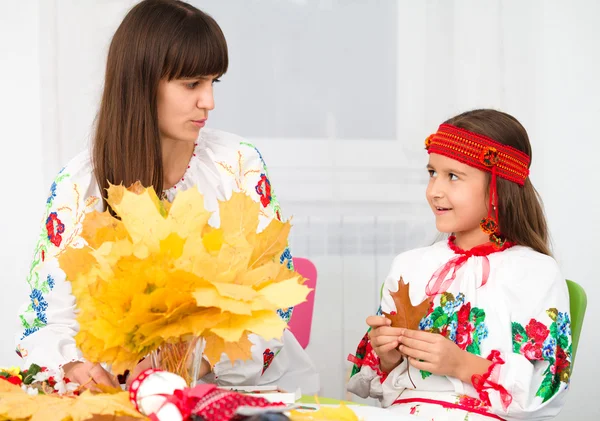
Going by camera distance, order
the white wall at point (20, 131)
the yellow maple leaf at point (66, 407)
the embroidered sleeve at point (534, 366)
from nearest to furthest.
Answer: the yellow maple leaf at point (66, 407)
the embroidered sleeve at point (534, 366)
the white wall at point (20, 131)

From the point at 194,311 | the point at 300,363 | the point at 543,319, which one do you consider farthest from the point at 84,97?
the point at 194,311

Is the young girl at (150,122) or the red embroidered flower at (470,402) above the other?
the young girl at (150,122)

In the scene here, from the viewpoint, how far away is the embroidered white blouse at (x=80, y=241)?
1.48m

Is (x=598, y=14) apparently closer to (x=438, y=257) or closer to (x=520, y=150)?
(x=520, y=150)

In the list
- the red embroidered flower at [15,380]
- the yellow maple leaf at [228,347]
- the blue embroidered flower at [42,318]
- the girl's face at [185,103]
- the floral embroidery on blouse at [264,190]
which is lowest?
the blue embroidered flower at [42,318]

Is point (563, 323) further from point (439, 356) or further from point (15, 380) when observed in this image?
point (15, 380)

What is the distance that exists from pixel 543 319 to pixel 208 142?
37.8 inches

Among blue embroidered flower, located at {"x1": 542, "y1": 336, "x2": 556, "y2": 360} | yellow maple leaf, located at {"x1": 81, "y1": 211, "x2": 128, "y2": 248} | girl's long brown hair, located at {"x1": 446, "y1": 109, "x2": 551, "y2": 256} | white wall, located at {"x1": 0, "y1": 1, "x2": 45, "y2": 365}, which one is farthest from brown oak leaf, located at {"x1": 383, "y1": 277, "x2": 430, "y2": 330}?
white wall, located at {"x1": 0, "y1": 1, "x2": 45, "y2": 365}

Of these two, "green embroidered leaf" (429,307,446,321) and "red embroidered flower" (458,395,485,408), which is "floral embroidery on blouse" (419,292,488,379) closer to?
"green embroidered leaf" (429,307,446,321)

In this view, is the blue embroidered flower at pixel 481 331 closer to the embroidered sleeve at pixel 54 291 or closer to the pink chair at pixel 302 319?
the pink chair at pixel 302 319

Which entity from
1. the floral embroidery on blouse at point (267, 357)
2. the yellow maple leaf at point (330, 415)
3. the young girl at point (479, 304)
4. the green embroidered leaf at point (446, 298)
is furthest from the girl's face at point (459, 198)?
the yellow maple leaf at point (330, 415)

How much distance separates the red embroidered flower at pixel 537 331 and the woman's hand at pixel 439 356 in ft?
0.41

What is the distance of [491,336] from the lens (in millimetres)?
1751

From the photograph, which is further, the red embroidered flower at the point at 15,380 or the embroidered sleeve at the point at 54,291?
the embroidered sleeve at the point at 54,291
